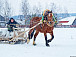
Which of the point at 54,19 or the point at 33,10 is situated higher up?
the point at 33,10

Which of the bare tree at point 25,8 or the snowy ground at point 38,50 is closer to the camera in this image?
the snowy ground at point 38,50

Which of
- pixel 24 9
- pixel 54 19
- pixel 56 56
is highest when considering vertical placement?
pixel 24 9

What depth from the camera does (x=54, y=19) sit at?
356 inches

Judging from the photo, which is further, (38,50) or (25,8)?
(25,8)

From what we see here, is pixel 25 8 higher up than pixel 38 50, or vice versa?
pixel 25 8

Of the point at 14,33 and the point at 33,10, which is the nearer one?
the point at 14,33

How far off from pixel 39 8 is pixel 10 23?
191 ft

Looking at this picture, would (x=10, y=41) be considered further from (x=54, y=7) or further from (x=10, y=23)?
(x=54, y=7)

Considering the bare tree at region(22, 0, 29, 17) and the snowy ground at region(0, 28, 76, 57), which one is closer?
the snowy ground at region(0, 28, 76, 57)

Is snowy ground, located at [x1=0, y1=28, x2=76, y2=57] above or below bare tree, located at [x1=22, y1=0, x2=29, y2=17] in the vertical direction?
below

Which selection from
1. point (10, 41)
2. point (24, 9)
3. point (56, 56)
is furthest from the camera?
point (24, 9)

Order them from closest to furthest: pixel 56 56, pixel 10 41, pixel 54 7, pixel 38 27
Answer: pixel 56 56 < pixel 38 27 < pixel 10 41 < pixel 54 7

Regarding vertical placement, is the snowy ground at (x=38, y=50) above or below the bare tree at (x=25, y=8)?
below

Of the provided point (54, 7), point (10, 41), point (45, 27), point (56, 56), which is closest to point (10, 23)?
point (10, 41)
